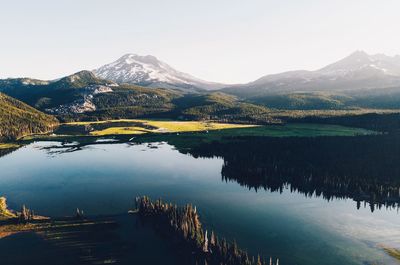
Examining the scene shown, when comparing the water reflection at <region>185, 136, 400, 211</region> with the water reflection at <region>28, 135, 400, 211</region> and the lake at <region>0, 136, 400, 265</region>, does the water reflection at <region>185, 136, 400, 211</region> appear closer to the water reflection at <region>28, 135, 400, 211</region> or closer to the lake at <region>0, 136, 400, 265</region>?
the water reflection at <region>28, 135, 400, 211</region>

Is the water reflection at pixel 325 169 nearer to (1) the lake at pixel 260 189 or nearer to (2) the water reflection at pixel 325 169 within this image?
(2) the water reflection at pixel 325 169

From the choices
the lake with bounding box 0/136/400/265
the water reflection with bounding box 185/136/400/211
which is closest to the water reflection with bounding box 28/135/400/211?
the water reflection with bounding box 185/136/400/211

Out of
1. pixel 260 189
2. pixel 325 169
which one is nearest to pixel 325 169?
pixel 325 169

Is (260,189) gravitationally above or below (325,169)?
below

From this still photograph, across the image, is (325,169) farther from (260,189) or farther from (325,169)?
(260,189)

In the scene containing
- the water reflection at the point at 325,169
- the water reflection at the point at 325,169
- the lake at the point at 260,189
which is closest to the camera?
the lake at the point at 260,189

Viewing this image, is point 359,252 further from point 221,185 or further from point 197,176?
point 197,176

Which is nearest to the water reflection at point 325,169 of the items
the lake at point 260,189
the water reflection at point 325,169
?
the water reflection at point 325,169

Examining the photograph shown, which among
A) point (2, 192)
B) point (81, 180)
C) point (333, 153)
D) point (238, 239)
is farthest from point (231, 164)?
point (2, 192)
